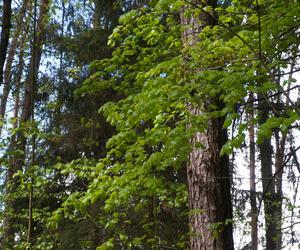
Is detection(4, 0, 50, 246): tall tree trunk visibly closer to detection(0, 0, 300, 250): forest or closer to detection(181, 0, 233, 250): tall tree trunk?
detection(0, 0, 300, 250): forest

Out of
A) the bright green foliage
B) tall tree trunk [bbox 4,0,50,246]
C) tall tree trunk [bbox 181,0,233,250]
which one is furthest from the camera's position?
tall tree trunk [bbox 4,0,50,246]

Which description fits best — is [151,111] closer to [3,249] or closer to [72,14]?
[3,249]

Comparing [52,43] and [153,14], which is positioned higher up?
[52,43]

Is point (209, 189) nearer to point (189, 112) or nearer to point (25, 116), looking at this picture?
point (189, 112)

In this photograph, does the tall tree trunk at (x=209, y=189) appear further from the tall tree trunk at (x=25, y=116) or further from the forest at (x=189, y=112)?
the tall tree trunk at (x=25, y=116)

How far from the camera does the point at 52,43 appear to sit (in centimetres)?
1008

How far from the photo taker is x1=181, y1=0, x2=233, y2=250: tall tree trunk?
14.4 ft

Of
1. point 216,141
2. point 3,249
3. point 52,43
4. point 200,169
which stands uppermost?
point 52,43

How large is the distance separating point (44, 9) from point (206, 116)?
8549 mm

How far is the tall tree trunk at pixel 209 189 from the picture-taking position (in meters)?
4.39

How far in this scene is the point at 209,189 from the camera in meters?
4.55

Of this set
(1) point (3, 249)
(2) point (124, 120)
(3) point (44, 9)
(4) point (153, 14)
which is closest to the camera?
(2) point (124, 120)

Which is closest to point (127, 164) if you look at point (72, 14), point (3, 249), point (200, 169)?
point (200, 169)

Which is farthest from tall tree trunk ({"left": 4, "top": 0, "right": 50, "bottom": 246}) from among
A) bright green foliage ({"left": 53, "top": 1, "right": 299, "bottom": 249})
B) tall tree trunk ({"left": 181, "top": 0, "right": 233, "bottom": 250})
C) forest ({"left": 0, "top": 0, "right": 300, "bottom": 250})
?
tall tree trunk ({"left": 181, "top": 0, "right": 233, "bottom": 250})
